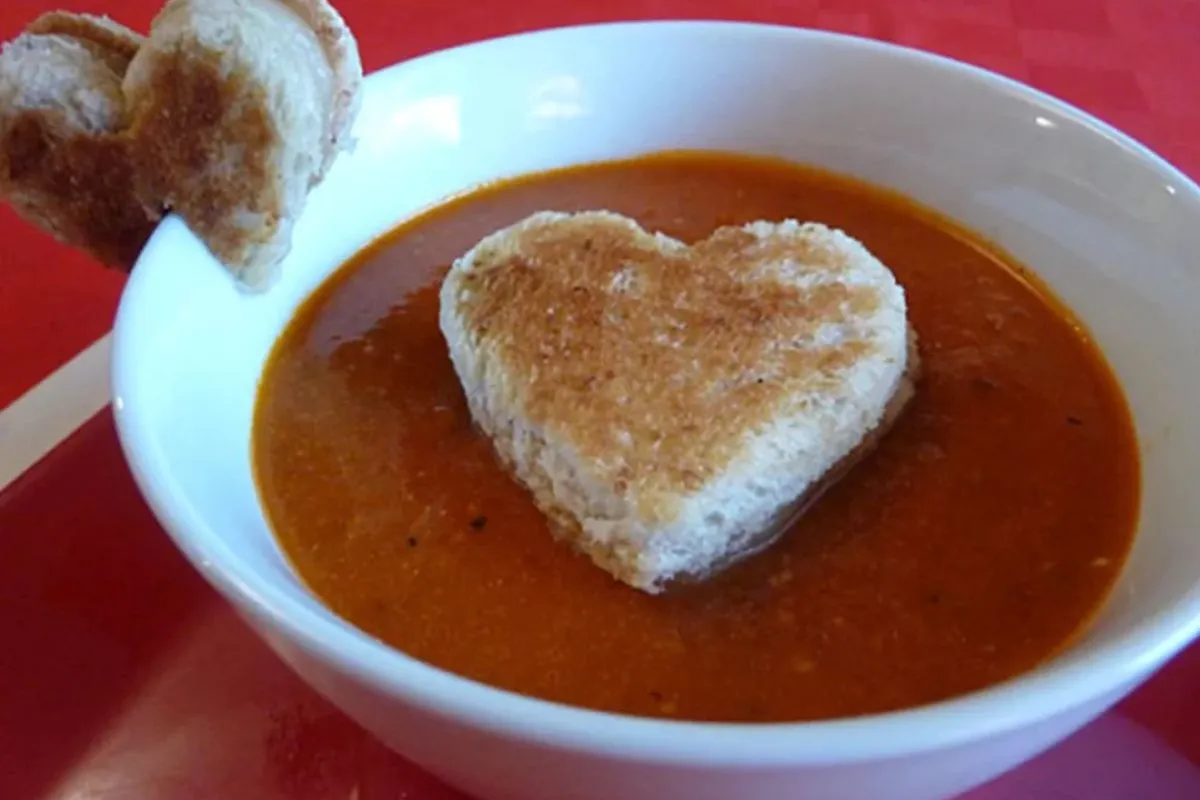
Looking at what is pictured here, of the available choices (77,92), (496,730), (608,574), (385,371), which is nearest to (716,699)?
(608,574)

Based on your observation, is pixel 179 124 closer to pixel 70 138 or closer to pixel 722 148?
pixel 70 138

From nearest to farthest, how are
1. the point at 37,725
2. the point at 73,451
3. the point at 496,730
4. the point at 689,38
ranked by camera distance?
the point at 496,730 → the point at 37,725 → the point at 73,451 → the point at 689,38

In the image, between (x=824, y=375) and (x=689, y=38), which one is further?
(x=689, y=38)

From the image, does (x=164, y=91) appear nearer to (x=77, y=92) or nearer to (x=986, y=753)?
(x=77, y=92)

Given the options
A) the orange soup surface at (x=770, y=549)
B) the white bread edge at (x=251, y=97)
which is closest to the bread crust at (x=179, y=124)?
the white bread edge at (x=251, y=97)

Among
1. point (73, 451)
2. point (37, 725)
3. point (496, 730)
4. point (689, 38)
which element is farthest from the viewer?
point (689, 38)

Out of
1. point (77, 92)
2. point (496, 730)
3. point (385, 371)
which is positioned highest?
point (77, 92)

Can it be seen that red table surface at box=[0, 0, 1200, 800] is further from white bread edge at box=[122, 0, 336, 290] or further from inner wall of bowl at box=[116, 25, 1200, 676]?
white bread edge at box=[122, 0, 336, 290]

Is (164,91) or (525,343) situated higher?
(164,91)
